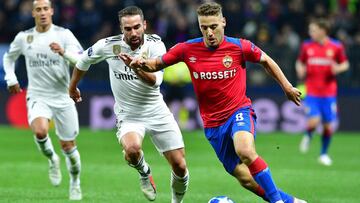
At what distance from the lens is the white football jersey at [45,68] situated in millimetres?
12281

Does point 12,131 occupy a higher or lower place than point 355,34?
lower

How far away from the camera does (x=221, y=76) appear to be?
9539 millimetres

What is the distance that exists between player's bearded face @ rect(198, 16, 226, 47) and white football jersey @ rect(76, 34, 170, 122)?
2.48 feet

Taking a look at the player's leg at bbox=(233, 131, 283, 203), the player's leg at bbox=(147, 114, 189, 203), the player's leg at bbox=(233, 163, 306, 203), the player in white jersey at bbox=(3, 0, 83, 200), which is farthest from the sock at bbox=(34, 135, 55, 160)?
the player's leg at bbox=(233, 131, 283, 203)

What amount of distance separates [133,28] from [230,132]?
61.1 inches

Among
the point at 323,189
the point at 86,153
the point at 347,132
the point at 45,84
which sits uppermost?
the point at 45,84

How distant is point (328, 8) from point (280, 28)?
1.66m

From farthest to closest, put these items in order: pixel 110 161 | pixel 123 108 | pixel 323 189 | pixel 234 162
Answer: pixel 110 161, pixel 323 189, pixel 123 108, pixel 234 162

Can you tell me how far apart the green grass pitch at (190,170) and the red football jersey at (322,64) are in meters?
1.35

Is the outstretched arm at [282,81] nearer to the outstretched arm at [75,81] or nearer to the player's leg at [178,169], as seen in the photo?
A: the player's leg at [178,169]

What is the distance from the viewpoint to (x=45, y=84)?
40.4ft

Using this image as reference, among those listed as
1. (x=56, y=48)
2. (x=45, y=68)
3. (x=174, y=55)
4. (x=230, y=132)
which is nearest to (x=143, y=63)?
(x=174, y=55)

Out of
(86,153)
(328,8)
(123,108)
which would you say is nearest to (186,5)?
(328,8)

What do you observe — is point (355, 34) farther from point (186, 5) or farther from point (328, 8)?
point (186, 5)
